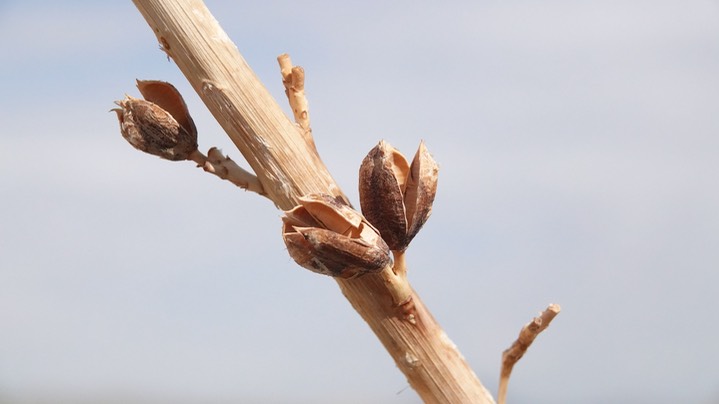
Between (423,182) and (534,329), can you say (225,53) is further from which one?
(534,329)

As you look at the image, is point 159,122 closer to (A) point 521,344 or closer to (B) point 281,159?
(B) point 281,159

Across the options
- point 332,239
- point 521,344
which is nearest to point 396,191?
point 332,239

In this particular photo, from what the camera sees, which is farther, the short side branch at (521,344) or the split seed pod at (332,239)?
the short side branch at (521,344)

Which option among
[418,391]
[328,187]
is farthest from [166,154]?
[418,391]

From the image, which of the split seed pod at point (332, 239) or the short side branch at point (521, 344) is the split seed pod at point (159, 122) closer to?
the split seed pod at point (332, 239)

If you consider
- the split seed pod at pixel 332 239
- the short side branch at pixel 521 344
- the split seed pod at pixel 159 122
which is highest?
the split seed pod at pixel 159 122

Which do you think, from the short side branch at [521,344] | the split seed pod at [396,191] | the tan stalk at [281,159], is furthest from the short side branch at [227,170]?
the short side branch at [521,344]

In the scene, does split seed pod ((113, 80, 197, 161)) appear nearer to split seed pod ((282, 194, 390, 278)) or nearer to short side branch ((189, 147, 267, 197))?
short side branch ((189, 147, 267, 197))
